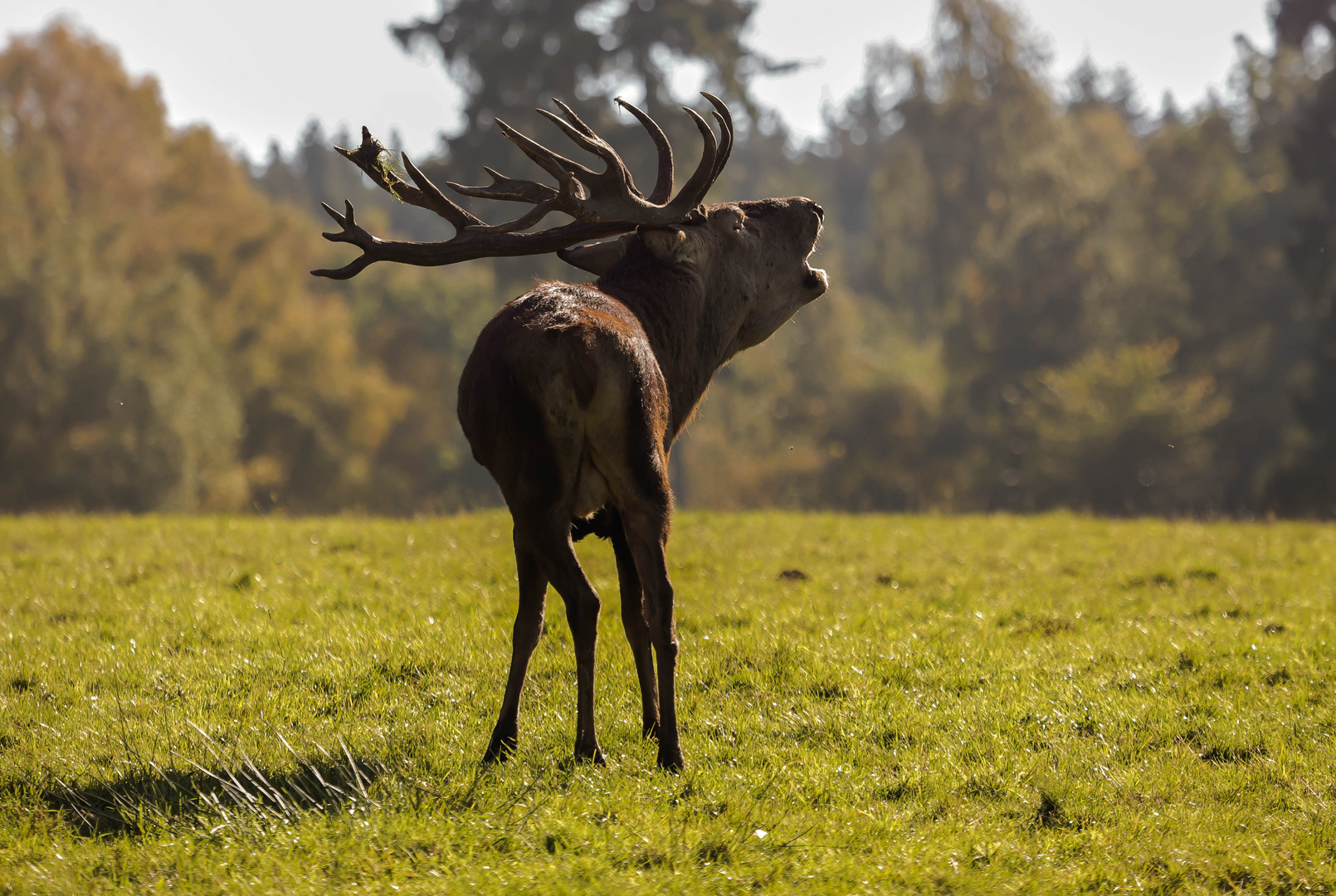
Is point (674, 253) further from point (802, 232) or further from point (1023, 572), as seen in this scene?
point (1023, 572)

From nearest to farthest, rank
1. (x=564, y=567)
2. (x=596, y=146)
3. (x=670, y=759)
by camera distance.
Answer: (x=564, y=567)
(x=670, y=759)
(x=596, y=146)

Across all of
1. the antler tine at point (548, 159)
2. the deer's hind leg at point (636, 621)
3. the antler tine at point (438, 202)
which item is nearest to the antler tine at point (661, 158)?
the antler tine at point (548, 159)

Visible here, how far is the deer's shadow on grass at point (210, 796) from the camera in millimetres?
5184

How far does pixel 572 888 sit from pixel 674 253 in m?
3.74

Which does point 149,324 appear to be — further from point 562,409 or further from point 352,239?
point 562,409

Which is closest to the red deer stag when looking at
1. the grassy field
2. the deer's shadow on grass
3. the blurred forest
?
the grassy field

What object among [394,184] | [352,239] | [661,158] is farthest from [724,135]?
[352,239]

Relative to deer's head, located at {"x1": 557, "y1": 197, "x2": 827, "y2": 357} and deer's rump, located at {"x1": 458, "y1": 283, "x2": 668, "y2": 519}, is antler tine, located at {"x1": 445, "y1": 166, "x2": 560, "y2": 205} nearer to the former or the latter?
deer's head, located at {"x1": 557, "y1": 197, "x2": 827, "y2": 357}

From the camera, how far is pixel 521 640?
595 cm

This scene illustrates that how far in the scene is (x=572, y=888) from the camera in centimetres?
450

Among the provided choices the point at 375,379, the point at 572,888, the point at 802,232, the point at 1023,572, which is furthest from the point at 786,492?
the point at 572,888

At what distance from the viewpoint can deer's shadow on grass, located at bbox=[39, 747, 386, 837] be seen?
5184 mm

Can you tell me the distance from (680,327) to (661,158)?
0.97 meters

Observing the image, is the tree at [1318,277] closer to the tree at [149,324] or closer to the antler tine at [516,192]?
the tree at [149,324]
